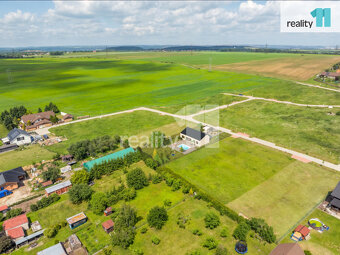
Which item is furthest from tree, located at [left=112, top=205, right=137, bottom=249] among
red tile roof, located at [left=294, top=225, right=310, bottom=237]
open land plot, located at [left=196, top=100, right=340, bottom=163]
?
open land plot, located at [left=196, top=100, right=340, bottom=163]

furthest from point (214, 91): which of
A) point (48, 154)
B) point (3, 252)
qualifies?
point (3, 252)

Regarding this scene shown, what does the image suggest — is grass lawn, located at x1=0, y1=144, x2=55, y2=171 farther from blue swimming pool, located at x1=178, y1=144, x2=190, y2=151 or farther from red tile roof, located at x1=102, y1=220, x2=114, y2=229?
blue swimming pool, located at x1=178, y1=144, x2=190, y2=151

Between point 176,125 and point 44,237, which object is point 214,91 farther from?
point 44,237

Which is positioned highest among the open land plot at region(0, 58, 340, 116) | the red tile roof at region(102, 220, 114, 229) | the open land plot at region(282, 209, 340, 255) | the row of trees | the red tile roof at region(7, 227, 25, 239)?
the open land plot at region(0, 58, 340, 116)

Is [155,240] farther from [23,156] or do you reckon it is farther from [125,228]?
[23,156]

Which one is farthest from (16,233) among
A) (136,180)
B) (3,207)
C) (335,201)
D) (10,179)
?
(335,201)
